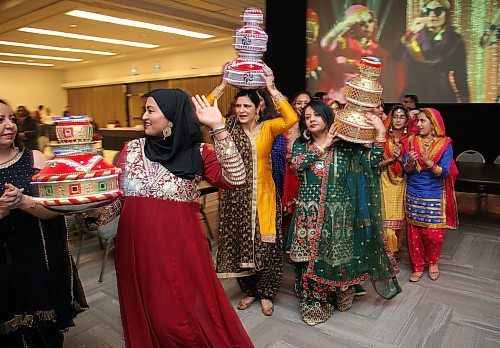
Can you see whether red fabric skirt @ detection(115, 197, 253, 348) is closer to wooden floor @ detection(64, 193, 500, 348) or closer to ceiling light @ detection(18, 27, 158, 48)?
wooden floor @ detection(64, 193, 500, 348)

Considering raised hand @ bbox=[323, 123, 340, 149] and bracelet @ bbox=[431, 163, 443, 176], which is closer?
raised hand @ bbox=[323, 123, 340, 149]

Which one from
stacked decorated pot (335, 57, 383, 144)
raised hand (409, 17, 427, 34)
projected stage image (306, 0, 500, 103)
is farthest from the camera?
raised hand (409, 17, 427, 34)

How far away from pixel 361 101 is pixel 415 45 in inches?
174

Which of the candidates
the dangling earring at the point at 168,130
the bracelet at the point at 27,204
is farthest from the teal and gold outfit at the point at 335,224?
the bracelet at the point at 27,204

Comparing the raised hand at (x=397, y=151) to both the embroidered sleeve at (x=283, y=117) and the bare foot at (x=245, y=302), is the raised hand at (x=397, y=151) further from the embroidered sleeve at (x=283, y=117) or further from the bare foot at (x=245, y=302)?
the bare foot at (x=245, y=302)

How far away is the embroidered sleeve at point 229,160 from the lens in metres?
1.40

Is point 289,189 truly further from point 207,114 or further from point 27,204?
point 27,204

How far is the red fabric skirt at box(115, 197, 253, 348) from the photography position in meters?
1.44

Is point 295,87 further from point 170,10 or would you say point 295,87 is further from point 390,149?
point 390,149

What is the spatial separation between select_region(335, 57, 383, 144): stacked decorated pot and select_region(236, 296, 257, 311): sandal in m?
1.26

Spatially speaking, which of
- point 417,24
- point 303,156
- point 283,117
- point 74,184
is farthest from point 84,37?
point 74,184

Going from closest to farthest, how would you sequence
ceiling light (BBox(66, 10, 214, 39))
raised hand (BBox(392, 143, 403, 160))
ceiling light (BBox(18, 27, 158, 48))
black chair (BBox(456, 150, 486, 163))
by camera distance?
raised hand (BBox(392, 143, 403, 160)), black chair (BBox(456, 150, 486, 163)), ceiling light (BBox(66, 10, 214, 39)), ceiling light (BBox(18, 27, 158, 48))

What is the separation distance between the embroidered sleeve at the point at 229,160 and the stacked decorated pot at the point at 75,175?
14.2 inches

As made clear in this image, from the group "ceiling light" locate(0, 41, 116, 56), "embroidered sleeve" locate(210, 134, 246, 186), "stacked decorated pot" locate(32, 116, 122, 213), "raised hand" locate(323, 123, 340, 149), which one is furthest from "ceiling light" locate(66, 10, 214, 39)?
"embroidered sleeve" locate(210, 134, 246, 186)
